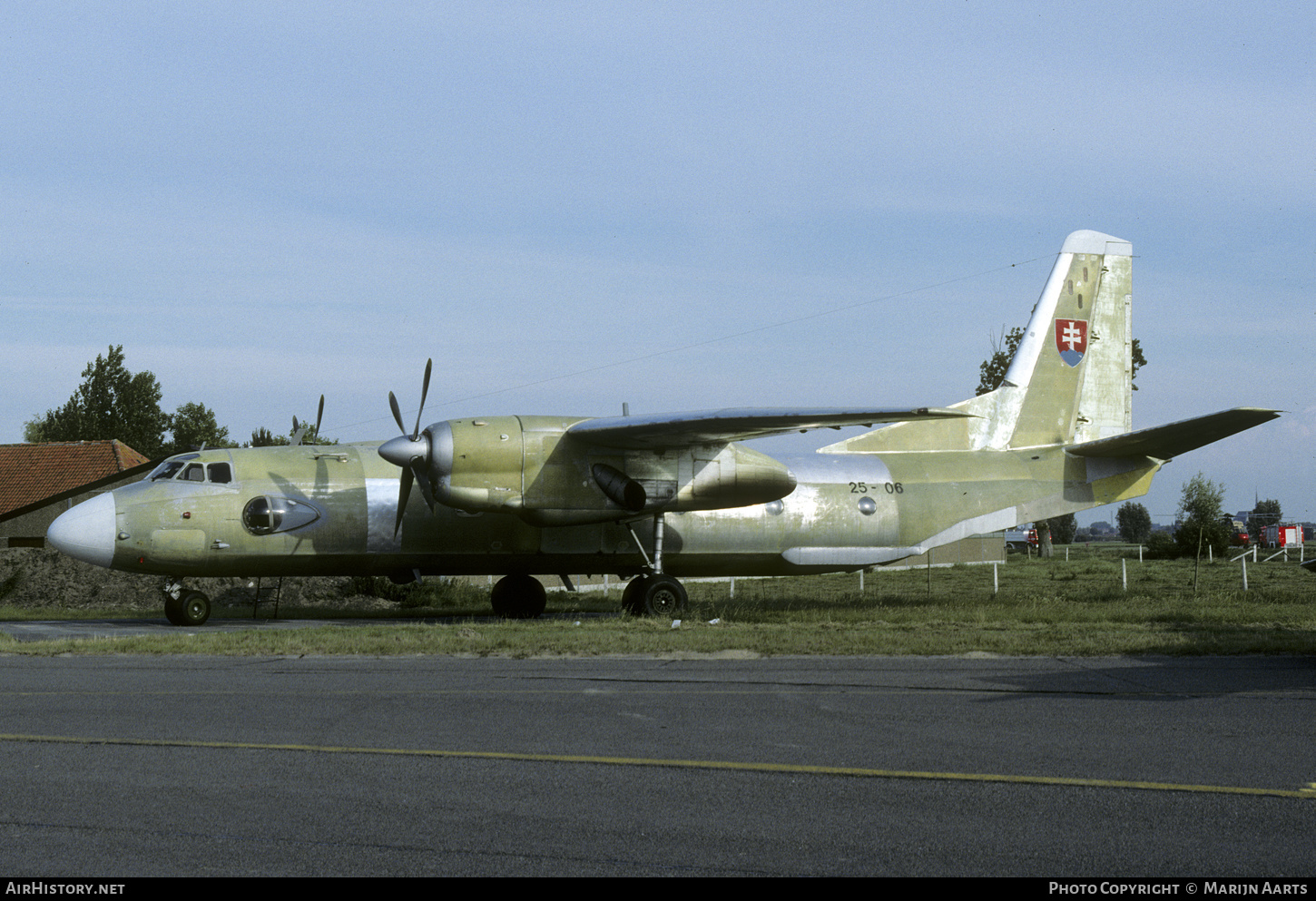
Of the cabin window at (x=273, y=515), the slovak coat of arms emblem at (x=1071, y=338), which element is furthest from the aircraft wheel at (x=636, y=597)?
the slovak coat of arms emblem at (x=1071, y=338)

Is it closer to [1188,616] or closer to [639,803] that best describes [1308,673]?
[1188,616]

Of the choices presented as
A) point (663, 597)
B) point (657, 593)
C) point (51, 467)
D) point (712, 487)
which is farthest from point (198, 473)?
point (51, 467)

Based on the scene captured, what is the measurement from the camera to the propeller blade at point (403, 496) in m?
21.1

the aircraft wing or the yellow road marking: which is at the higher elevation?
→ the aircraft wing

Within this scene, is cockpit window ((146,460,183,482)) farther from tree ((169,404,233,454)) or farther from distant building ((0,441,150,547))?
tree ((169,404,233,454))

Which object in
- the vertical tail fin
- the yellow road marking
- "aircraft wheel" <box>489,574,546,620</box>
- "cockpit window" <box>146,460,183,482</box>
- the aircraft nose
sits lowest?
the yellow road marking

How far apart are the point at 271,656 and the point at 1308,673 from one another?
42.0ft

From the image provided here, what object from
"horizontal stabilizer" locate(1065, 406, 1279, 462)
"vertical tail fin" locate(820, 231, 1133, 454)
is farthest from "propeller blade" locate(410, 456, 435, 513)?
"horizontal stabilizer" locate(1065, 406, 1279, 462)

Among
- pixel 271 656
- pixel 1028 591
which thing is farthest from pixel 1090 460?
pixel 271 656

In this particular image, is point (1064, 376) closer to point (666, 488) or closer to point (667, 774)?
point (666, 488)

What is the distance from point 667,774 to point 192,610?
16.6 meters

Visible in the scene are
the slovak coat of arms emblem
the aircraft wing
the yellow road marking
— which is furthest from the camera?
the slovak coat of arms emblem

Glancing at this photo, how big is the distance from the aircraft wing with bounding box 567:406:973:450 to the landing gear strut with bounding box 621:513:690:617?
193 centimetres

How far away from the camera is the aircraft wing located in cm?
1920
